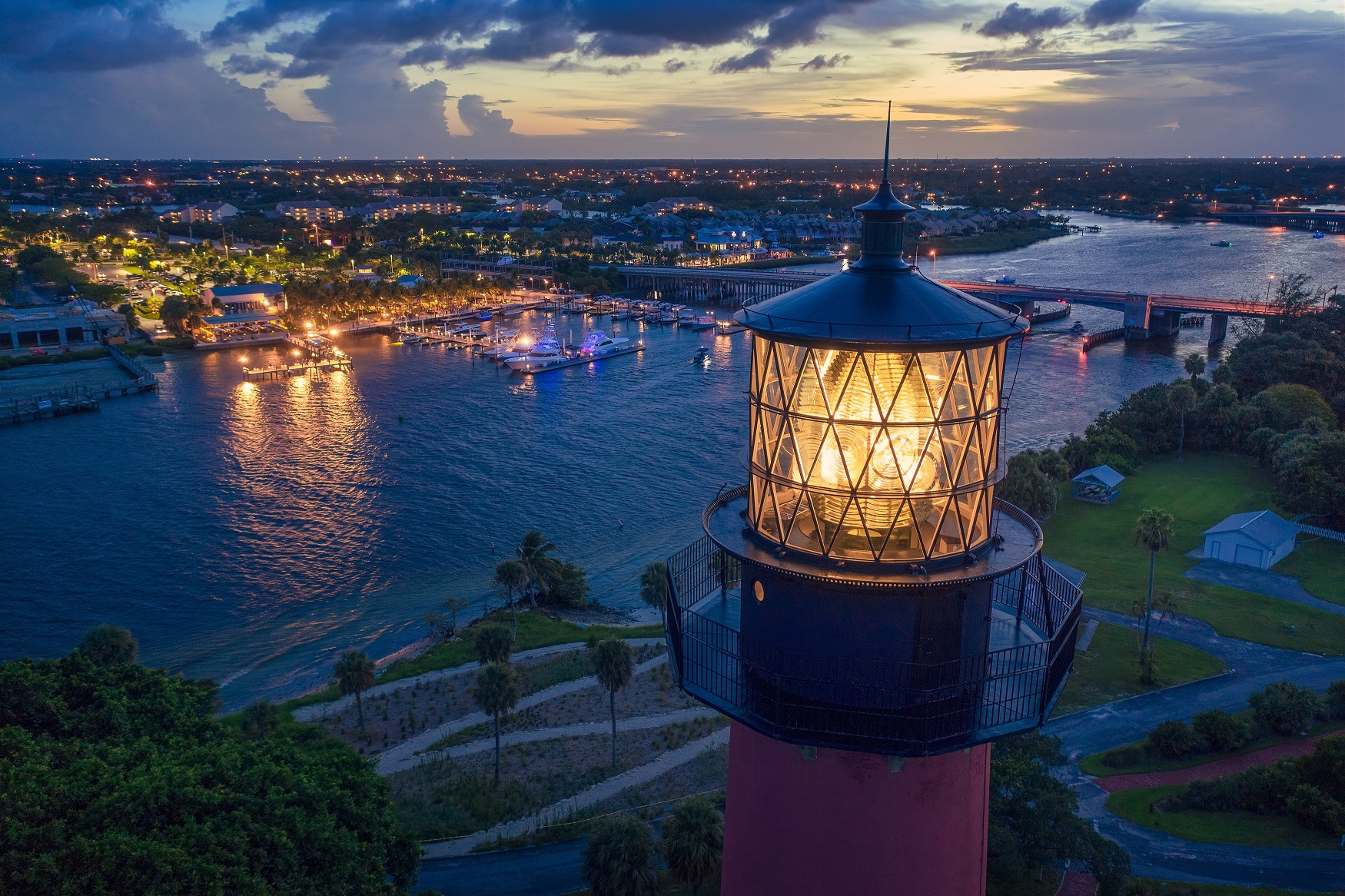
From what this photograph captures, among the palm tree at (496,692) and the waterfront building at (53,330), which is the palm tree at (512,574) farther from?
the waterfront building at (53,330)

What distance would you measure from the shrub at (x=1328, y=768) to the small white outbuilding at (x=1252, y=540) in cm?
1265

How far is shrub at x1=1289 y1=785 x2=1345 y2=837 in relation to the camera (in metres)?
13.9

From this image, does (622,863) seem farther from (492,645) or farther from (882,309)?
(882,309)

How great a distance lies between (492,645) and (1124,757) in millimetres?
12709

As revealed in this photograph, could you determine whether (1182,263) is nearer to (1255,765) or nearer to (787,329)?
(1255,765)

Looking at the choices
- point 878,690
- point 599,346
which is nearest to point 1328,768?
point 878,690

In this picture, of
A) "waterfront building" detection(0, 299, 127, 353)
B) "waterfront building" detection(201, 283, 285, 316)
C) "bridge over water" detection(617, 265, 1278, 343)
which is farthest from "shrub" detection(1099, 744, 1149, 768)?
"waterfront building" detection(201, 283, 285, 316)

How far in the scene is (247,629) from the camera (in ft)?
83.7

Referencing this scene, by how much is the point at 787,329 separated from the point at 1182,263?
362 ft

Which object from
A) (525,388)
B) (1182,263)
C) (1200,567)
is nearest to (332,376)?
(525,388)

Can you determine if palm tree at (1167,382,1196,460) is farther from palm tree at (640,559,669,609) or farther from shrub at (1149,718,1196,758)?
palm tree at (640,559,669,609)

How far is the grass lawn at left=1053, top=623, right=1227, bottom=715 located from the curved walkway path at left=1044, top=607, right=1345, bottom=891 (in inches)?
A: 9.7

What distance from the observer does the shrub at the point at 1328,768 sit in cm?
1435

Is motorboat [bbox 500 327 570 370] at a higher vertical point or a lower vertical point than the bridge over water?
lower
